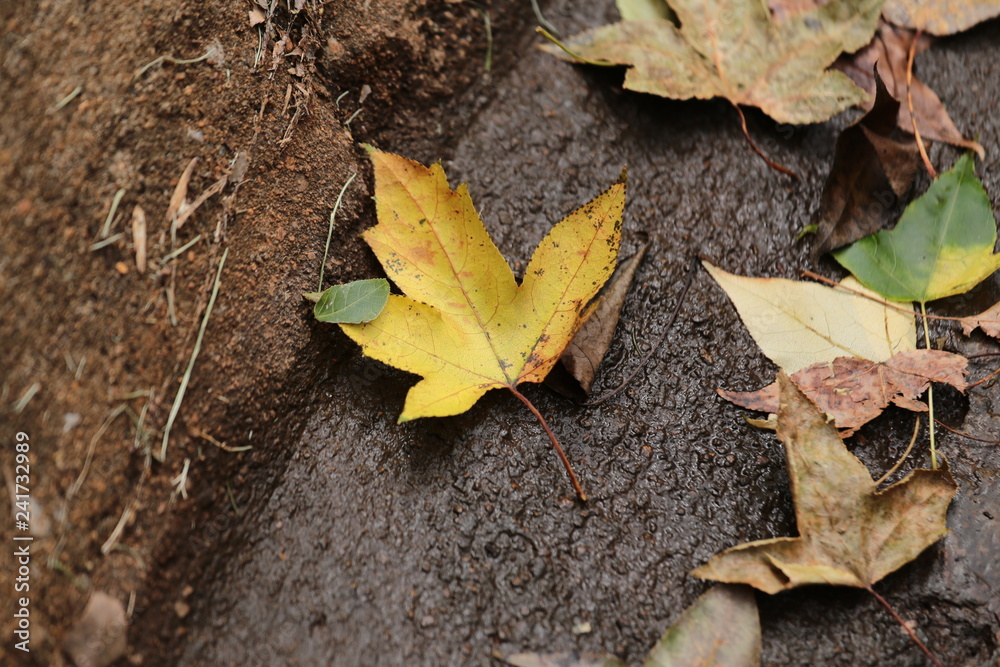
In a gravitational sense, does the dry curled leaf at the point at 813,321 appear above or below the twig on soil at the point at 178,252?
below

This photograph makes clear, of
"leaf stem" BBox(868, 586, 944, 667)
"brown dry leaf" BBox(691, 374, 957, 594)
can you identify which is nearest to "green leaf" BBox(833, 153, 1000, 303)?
"brown dry leaf" BBox(691, 374, 957, 594)

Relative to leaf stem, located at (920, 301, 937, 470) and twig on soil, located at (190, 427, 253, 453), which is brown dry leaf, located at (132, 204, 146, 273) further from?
leaf stem, located at (920, 301, 937, 470)

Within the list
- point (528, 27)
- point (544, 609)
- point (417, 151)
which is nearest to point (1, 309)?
point (417, 151)

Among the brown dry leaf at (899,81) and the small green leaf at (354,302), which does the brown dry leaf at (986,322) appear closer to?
the brown dry leaf at (899,81)

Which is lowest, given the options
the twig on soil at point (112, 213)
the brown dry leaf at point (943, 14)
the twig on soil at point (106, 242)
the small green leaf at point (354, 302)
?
the small green leaf at point (354, 302)

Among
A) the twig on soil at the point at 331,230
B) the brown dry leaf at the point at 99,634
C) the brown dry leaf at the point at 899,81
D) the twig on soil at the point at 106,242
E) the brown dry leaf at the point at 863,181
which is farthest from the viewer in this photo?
the brown dry leaf at the point at 899,81

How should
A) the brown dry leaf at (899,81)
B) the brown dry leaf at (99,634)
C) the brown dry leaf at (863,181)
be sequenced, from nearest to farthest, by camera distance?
the brown dry leaf at (99,634) < the brown dry leaf at (863,181) < the brown dry leaf at (899,81)

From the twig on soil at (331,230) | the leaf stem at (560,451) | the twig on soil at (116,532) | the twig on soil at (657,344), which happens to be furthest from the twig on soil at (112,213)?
the twig on soil at (657,344)
